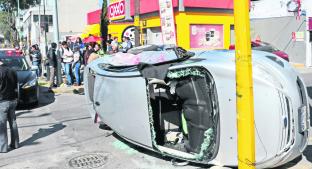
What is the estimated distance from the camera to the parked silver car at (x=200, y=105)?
4.54 m

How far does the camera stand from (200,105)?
5074mm

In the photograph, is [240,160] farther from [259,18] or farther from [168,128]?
[259,18]

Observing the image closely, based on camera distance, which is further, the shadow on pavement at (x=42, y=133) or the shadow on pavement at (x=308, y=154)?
the shadow on pavement at (x=42, y=133)

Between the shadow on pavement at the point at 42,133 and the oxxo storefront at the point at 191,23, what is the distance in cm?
1189

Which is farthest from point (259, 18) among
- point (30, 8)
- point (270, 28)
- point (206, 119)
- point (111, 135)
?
point (30, 8)

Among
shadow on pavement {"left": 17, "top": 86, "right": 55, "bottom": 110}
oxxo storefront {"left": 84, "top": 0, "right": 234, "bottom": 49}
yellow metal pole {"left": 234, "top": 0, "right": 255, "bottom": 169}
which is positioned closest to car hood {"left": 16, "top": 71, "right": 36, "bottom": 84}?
shadow on pavement {"left": 17, "top": 86, "right": 55, "bottom": 110}

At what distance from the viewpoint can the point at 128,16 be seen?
25.9 metres

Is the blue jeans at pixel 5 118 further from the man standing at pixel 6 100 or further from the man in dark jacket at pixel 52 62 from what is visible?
the man in dark jacket at pixel 52 62

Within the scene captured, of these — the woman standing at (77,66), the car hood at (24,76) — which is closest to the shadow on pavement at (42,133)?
the car hood at (24,76)

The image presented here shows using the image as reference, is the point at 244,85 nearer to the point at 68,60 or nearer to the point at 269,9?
the point at 68,60

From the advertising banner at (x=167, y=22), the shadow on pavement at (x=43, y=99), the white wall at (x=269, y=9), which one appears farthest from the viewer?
the white wall at (x=269, y=9)

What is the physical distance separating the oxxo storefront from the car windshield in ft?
27.3

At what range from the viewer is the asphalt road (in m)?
5.79

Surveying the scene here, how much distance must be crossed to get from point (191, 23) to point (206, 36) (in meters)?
1.36
